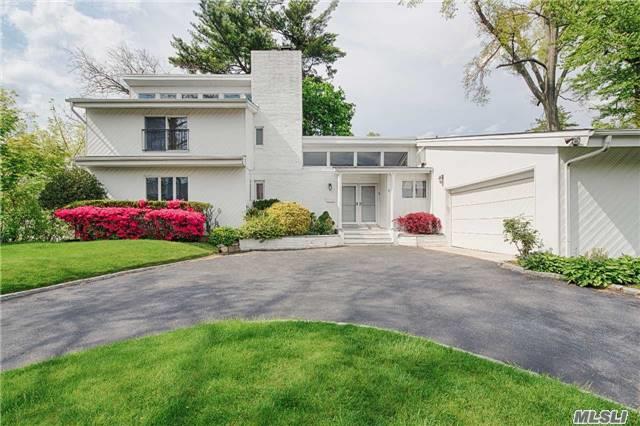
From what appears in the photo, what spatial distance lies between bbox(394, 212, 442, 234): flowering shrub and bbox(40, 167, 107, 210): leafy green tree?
14258mm

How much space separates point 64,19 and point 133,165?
19.1ft

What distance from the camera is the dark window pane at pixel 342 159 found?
17797mm

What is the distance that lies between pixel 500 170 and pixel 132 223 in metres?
14.0

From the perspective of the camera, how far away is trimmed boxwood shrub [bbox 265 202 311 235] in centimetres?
1329

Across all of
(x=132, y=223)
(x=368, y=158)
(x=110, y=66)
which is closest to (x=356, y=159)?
(x=368, y=158)

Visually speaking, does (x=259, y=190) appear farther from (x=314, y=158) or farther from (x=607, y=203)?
(x=607, y=203)

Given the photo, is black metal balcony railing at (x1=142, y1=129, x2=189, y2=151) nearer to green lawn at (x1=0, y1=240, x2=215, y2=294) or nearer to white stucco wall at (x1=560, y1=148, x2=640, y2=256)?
green lawn at (x1=0, y1=240, x2=215, y2=294)

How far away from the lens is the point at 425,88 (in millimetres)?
15391

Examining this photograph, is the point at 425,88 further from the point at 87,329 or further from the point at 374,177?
the point at 87,329

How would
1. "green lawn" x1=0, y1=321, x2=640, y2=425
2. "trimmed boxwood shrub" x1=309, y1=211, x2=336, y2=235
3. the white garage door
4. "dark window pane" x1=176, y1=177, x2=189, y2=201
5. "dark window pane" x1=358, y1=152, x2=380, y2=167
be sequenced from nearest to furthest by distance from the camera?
"green lawn" x1=0, y1=321, x2=640, y2=425
the white garage door
"trimmed boxwood shrub" x1=309, y1=211, x2=336, y2=235
"dark window pane" x1=176, y1=177, x2=189, y2=201
"dark window pane" x1=358, y1=152, x2=380, y2=167

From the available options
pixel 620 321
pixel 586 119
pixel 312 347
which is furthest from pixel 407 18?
pixel 312 347

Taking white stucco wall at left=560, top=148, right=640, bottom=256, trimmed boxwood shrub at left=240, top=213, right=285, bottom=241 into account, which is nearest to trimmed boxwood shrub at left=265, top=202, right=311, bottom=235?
trimmed boxwood shrub at left=240, top=213, right=285, bottom=241

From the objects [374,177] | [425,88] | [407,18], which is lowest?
[374,177]

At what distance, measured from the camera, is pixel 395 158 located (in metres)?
17.8
